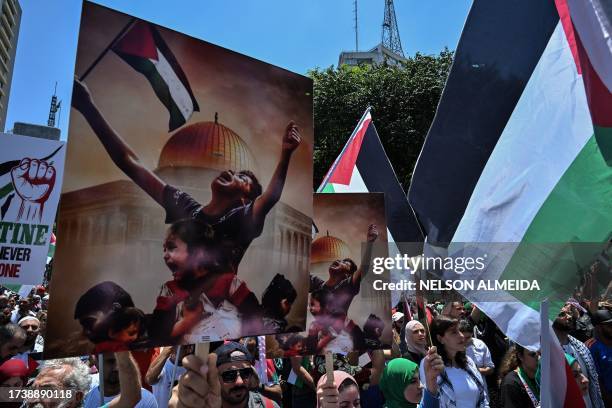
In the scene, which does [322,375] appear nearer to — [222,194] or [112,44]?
[222,194]

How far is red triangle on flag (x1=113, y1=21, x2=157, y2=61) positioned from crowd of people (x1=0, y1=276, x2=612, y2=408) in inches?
46.2

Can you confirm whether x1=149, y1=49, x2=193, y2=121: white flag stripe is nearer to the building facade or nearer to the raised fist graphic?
the raised fist graphic

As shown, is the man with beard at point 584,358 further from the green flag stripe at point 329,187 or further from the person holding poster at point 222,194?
the person holding poster at point 222,194

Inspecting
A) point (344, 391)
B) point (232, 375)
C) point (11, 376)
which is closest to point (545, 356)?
point (344, 391)

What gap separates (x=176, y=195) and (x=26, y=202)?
3798mm

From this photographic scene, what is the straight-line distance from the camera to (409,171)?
766 inches

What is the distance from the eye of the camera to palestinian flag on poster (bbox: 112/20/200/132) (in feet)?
5.87

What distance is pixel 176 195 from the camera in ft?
6.21

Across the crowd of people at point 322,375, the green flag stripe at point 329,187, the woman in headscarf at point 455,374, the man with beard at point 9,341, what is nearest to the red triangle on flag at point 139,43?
the crowd of people at point 322,375

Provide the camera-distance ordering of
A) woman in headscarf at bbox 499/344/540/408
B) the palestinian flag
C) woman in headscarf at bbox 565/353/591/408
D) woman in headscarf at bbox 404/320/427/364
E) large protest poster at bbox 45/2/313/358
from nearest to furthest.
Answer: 1. large protest poster at bbox 45/2/313/358
2. woman in headscarf at bbox 499/344/540/408
3. woman in headscarf at bbox 565/353/591/408
4. woman in headscarf at bbox 404/320/427/364
5. the palestinian flag

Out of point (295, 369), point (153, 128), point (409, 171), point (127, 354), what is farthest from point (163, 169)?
point (409, 171)

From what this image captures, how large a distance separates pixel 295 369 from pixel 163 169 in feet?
11.0

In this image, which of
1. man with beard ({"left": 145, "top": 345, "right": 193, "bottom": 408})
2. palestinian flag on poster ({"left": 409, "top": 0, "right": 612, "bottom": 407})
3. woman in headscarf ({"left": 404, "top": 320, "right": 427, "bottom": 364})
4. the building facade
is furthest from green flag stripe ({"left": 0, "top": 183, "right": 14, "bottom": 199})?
the building facade

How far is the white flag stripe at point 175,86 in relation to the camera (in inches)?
74.9
